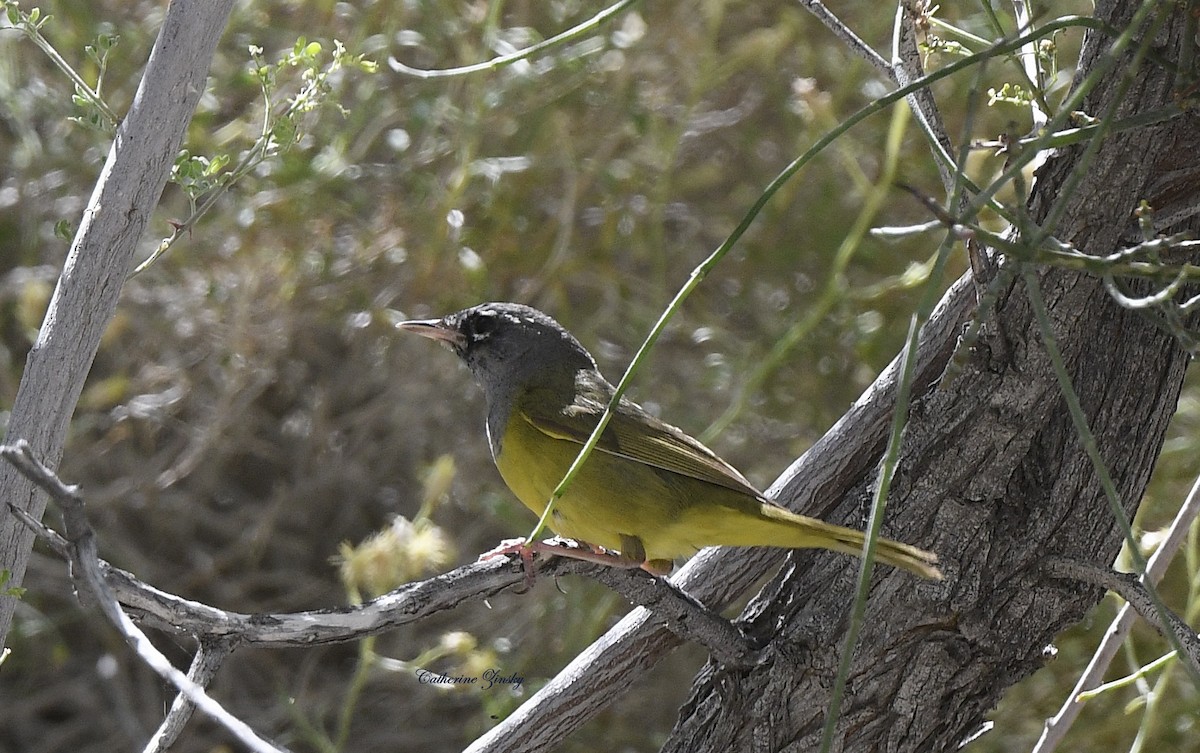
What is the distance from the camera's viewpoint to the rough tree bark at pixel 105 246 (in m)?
1.74

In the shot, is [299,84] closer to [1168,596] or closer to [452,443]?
[452,443]

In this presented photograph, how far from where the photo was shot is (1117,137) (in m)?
1.92

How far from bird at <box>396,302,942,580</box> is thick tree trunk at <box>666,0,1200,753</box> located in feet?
0.78

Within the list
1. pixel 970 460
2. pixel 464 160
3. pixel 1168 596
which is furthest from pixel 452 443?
pixel 970 460

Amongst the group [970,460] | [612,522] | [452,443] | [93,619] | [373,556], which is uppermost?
[970,460]

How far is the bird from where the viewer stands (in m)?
2.47

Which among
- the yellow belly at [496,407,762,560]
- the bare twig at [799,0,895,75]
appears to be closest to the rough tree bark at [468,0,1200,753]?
the bare twig at [799,0,895,75]

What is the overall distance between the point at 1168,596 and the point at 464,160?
2386 millimetres

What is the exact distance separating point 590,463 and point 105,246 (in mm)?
1211

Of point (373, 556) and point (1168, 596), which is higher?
point (373, 556)

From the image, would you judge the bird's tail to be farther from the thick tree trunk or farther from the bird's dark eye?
the bird's dark eye

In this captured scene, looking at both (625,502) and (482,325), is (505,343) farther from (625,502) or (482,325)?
(625,502)

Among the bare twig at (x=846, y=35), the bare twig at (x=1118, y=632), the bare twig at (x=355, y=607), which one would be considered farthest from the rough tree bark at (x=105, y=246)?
the bare twig at (x=1118, y=632)
